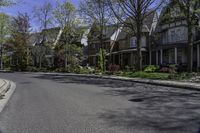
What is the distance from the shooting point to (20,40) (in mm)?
65312

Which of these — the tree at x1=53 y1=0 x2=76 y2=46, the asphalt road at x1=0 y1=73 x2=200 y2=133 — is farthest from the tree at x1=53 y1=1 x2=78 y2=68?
the asphalt road at x1=0 y1=73 x2=200 y2=133

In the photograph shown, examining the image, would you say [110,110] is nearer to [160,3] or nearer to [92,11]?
[160,3]

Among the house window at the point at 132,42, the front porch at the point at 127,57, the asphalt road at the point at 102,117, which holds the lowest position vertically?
the asphalt road at the point at 102,117

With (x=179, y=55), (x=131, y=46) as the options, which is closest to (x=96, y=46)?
(x=131, y=46)

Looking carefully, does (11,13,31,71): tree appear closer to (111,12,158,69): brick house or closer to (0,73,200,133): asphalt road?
(111,12,158,69): brick house

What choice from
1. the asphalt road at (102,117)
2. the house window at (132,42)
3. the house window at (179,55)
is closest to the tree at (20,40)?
the house window at (132,42)

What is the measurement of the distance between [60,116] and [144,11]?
28683 millimetres

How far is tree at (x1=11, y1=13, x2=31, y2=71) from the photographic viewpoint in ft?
214

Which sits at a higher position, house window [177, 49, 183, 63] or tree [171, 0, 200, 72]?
tree [171, 0, 200, 72]

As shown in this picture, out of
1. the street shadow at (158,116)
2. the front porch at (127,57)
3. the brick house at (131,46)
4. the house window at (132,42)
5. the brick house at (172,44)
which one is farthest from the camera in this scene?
the house window at (132,42)

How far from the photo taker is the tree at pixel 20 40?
65312 mm

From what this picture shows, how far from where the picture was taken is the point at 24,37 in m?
66.8

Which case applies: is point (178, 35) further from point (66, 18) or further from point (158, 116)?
point (158, 116)

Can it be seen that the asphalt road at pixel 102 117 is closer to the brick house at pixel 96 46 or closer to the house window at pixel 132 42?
the house window at pixel 132 42
